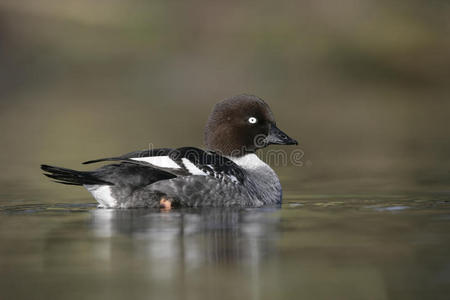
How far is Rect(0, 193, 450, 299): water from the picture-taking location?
5422 mm

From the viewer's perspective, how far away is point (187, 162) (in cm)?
892

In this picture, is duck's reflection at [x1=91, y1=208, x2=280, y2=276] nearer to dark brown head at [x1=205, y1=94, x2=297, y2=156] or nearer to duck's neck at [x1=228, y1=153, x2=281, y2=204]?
duck's neck at [x1=228, y1=153, x2=281, y2=204]

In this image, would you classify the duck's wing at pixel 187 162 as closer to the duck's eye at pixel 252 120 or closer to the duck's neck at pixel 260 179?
the duck's neck at pixel 260 179

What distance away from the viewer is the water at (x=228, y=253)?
17.8 ft

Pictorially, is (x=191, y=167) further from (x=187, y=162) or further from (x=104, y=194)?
(x=104, y=194)

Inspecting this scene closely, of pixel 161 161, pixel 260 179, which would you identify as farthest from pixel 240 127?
pixel 161 161

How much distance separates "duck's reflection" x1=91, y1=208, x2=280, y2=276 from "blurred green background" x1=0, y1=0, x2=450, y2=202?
5838 mm

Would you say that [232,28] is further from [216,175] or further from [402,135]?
[216,175]

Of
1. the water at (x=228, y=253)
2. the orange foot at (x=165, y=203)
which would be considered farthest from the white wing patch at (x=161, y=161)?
the water at (x=228, y=253)

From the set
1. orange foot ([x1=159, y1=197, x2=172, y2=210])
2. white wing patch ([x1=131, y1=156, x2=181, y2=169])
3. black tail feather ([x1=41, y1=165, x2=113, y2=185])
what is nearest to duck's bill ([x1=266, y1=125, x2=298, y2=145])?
white wing patch ([x1=131, y1=156, x2=181, y2=169])

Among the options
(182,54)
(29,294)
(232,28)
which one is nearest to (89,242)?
(29,294)

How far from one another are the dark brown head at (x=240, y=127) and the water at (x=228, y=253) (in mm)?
1366

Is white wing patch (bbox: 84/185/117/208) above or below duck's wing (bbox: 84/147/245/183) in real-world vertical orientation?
below

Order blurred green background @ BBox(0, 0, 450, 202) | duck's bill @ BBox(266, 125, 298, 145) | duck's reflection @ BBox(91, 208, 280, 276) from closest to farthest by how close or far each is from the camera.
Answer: duck's reflection @ BBox(91, 208, 280, 276) → duck's bill @ BBox(266, 125, 298, 145) → blurred green background @ BBox(0, 0, 450, 202)
